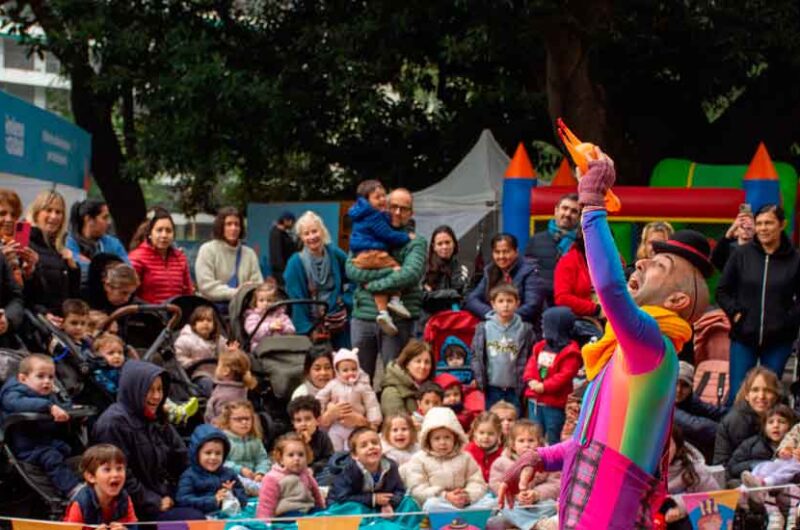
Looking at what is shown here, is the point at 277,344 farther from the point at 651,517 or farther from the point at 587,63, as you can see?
the point at 587,63

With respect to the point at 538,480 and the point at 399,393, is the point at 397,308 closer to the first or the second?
the point at 399,393

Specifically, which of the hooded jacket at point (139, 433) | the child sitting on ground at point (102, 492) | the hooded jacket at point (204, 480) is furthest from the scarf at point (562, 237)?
the child sitting on ground at point (102, 492)

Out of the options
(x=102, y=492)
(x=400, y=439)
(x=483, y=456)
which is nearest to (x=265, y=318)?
(x=400, y=439)

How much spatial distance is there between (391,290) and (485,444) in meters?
1.98

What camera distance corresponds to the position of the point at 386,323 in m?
10.3

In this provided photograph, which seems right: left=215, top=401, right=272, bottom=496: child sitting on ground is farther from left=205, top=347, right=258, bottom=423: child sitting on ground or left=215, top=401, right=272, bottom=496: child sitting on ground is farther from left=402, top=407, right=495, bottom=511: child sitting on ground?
left=402, top=407, right=495, bottom=511: child sitting on ground

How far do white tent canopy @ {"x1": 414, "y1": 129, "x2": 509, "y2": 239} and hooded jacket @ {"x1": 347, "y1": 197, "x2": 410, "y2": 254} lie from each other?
24.8ft

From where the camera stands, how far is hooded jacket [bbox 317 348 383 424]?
30.8ft

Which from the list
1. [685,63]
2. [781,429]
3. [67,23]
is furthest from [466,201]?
[781,429]

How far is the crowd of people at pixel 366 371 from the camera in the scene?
312 inches

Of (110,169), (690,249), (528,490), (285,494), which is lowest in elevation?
(285,494)

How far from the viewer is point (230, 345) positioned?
9930 mm

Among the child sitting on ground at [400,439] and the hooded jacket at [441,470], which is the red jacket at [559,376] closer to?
the child sitting on ground at [400,439]

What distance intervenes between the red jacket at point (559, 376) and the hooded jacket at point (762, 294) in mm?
1348
